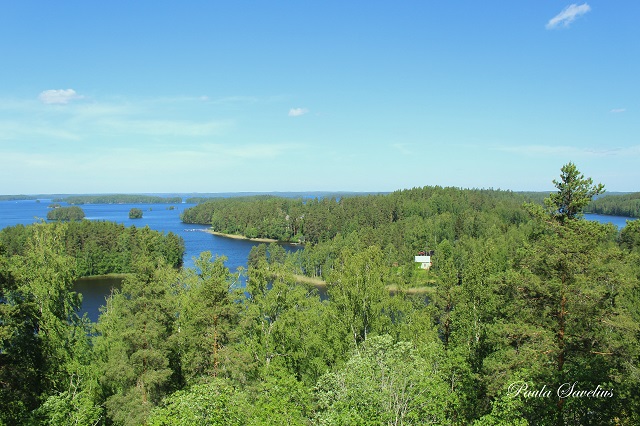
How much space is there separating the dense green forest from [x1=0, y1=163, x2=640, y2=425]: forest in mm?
158230

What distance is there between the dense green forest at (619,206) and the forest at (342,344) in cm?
15823

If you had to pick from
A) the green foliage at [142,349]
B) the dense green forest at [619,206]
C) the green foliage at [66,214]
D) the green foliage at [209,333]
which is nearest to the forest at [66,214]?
the green foliage at [66,214]

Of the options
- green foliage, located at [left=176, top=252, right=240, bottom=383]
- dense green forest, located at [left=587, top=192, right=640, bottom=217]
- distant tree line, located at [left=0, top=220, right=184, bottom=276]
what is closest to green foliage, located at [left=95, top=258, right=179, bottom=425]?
green foliage, located at [left=176, top=252, right=240, bottom=383]

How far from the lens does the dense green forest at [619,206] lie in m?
146

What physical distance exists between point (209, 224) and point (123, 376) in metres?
158

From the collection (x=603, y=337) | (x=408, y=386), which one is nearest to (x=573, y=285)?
(x=603, y=337)

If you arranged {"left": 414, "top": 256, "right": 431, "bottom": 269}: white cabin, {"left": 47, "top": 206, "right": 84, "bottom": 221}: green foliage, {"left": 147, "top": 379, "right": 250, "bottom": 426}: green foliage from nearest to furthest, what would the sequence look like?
1. {"left": 147, "top": 379, "right": 250, "bottom": 426}: green foliage
2. {"left": 414, "top": 256, "right": 431, "bottom": 269}: white cabin
3. {"left": 47, "top": 206, "right": 84, "bottom": 221}: green foliage

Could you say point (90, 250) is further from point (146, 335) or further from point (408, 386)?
point (408, 386)

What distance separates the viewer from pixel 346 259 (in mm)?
20672

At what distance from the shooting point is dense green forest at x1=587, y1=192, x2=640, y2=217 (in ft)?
481

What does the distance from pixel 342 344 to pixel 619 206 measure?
17748 cm

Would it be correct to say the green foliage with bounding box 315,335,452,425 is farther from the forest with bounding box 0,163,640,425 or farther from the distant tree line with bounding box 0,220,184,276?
the distant tree line with bounding box 0,220,184,276

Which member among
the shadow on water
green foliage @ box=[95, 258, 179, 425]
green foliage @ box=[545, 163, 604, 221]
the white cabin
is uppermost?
green foliage @ box=[545, 163, 604, 221]

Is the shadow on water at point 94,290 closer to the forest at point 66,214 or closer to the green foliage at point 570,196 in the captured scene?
the green foliage at point 570,196
